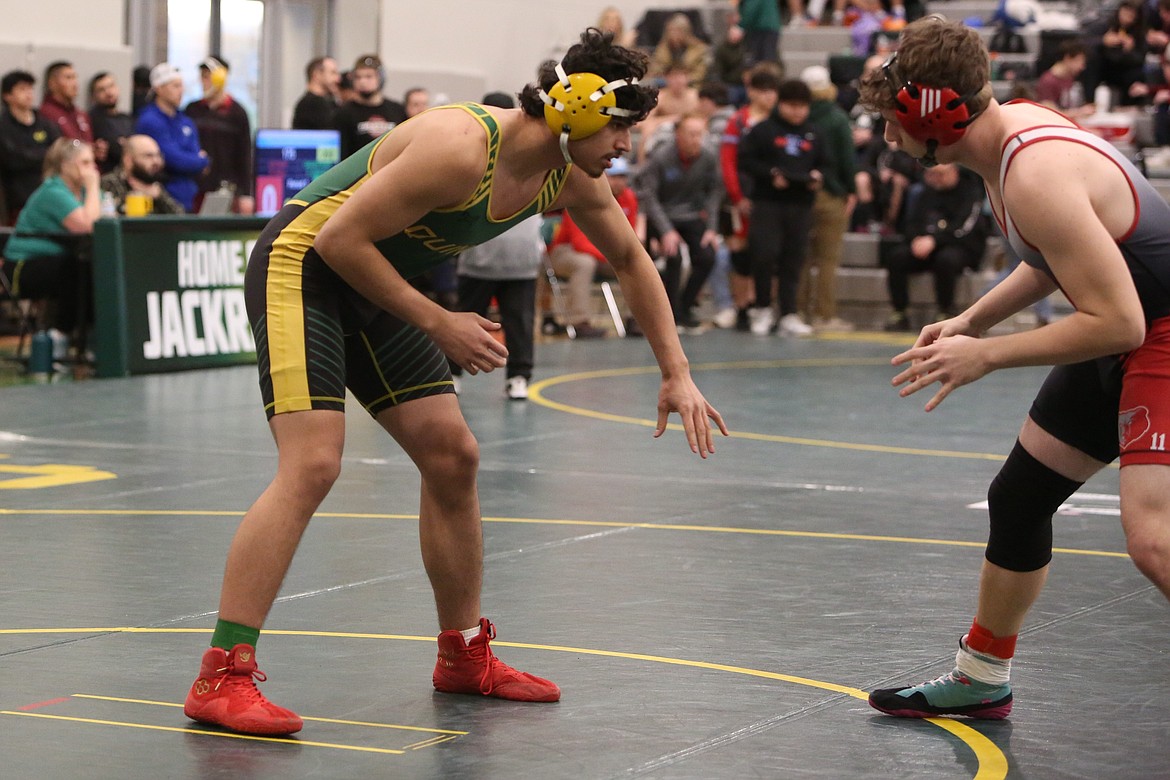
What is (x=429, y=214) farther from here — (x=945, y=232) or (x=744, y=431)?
(x=945, y=232)

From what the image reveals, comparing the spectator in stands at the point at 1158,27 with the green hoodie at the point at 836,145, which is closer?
the green hoodie at the point at 836,145

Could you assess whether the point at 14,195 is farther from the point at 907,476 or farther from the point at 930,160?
the point at 930,160

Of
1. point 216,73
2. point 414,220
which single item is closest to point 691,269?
point 216,73

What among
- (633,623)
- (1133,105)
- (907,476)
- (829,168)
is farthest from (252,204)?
(633,623)

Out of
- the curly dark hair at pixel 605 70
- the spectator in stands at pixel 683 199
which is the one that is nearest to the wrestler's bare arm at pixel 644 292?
the curly dark hair at pixel 605 70

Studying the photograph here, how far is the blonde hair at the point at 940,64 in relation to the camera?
410 centimetres

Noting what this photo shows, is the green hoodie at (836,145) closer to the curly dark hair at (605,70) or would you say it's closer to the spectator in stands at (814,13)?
the spectator in stands at (814,13)

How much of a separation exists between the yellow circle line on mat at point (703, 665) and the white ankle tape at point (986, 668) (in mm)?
126

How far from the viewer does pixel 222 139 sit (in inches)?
647

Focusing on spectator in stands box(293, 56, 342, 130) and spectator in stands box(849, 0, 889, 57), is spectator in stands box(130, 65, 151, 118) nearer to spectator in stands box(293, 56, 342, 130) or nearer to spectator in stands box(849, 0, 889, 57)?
spectator in stands box(293, 56, 342, 130)

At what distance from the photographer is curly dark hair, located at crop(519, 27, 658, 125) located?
4.37m

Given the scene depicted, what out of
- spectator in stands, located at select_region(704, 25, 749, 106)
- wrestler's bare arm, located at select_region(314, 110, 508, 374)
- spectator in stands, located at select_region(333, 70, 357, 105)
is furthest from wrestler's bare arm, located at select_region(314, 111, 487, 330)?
spectator in stands, located at select_region(704, 25, 749, 106)

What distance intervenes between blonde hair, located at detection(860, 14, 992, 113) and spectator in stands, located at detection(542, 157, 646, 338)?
11.5m

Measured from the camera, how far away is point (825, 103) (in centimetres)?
1698
